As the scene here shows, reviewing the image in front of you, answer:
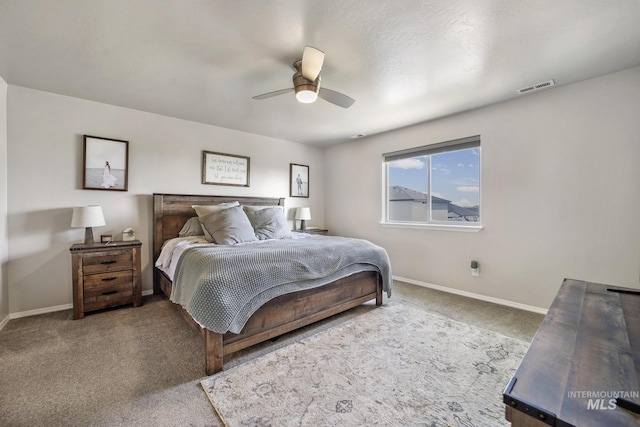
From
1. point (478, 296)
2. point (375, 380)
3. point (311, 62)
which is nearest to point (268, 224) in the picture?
point (311, 62)

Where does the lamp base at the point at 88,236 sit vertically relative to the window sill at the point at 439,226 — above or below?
below

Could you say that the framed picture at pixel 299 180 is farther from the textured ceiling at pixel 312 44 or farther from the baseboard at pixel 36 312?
the baseboard at pixel 36 312

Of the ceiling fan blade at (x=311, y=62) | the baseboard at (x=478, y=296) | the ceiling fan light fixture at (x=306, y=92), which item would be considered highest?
the ceiling fan blade at (x=311, y=62)

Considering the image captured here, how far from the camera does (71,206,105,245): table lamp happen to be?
270 cm

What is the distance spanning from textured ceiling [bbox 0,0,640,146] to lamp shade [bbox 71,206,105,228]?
49.5 inches

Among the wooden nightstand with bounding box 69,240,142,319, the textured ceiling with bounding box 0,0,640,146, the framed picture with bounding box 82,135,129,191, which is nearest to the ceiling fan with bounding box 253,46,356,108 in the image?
the textured ceiling with bounding box 0,0,640,146

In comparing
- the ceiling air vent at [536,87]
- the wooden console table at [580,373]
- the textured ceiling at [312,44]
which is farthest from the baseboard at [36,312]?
the ceiling air vent at [536,87]

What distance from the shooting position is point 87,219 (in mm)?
2717

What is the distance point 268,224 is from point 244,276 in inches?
58.9

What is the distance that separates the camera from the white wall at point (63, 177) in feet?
8.84

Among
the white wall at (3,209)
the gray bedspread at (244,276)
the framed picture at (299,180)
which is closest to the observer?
the gray bedspread at (244,276)

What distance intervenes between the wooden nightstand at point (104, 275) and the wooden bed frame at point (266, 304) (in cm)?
35

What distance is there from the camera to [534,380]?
2.26 feet

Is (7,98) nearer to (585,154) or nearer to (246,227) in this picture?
(246,227)
